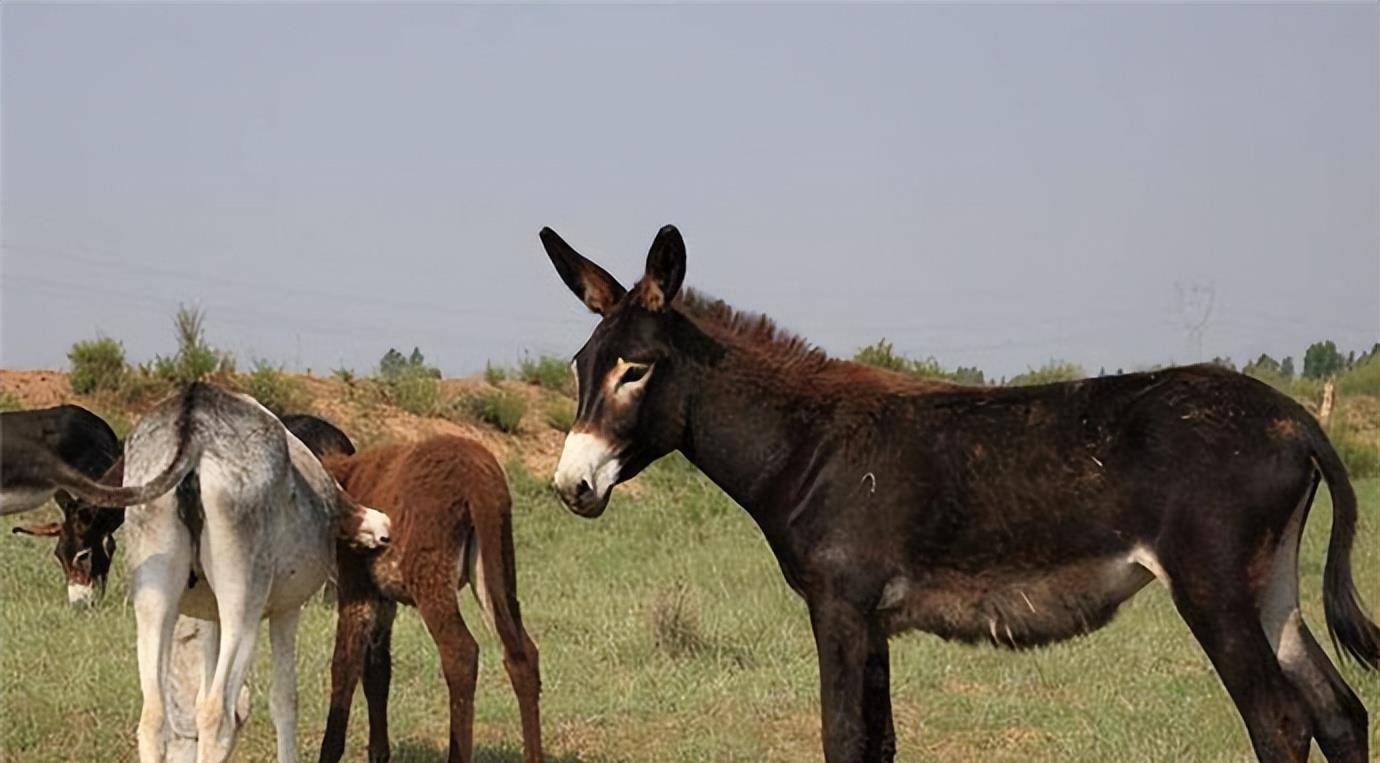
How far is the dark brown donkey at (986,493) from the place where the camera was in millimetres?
4805

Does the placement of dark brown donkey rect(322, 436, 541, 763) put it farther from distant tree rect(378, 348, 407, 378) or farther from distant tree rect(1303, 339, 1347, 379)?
distant tree rect(1303, 339, 1347, 379)

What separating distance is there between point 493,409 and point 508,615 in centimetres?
1500

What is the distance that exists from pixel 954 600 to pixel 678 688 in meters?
4.01

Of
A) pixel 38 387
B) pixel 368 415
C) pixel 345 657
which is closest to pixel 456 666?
pixel 345 657

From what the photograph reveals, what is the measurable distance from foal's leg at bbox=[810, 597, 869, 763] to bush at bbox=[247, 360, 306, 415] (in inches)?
592

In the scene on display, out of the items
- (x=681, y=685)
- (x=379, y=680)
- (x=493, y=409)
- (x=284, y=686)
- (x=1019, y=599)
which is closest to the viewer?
(x=1019, y=599)

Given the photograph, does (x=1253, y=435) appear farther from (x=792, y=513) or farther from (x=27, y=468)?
(x=27, y=468)

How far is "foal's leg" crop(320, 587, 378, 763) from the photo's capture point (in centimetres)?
658

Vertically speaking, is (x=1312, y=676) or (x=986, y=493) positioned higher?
(x=986, y=493)

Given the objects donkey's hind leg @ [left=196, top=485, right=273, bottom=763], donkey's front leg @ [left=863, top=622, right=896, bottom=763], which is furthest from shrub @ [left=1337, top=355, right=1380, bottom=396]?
donkey's hind leg @ [left=196, top=485, right=273, bottom=763]

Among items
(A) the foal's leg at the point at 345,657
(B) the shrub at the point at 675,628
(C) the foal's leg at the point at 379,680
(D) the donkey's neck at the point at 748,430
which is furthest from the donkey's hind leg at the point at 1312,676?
(B) the shrub at the point at 675,628

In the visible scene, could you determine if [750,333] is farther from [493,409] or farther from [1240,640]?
[493,409]

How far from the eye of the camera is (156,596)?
5230 mm

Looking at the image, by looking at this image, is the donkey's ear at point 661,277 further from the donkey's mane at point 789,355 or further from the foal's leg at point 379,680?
the foal's leg at point 379,680
